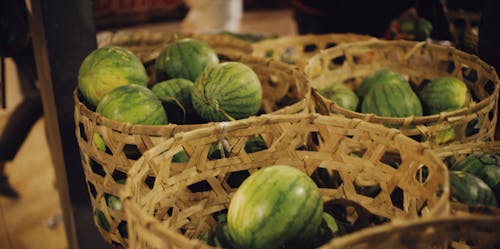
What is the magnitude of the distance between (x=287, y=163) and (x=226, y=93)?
0.31 m

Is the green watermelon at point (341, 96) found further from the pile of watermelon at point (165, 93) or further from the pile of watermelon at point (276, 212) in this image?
the pile of watermelon at point (276, 212)

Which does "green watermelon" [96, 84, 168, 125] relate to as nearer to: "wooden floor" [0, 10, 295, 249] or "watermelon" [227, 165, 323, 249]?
"watermelon" [227, 165, 323, 249]

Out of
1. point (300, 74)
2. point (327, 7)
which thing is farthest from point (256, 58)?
point (327, 7)

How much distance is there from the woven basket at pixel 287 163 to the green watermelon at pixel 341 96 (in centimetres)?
42

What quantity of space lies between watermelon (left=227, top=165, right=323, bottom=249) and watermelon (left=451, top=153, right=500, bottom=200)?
540mm

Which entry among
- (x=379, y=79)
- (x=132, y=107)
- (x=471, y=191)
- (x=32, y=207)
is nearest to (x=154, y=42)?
(x=132, y=107)

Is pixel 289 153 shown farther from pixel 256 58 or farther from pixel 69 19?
pixel 69 19

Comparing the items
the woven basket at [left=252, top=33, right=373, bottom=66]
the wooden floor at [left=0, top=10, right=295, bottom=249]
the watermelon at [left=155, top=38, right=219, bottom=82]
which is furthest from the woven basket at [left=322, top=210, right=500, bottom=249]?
the wooden floor at [left=0, top=10, right=295, bottom=249]

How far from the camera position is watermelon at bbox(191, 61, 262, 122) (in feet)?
4.84

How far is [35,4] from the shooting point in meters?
1.71

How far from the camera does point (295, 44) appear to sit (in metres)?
2.35

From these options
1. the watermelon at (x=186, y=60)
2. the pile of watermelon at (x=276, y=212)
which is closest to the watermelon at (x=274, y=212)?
the pile of watermelon at (x=276, y=212)

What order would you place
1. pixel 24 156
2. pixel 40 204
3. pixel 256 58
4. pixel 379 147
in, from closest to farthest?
pixel 379 147 < pixel 256 58 < pixel 40 204 < pixel 24 156

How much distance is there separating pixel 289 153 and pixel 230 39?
1.03 meters
